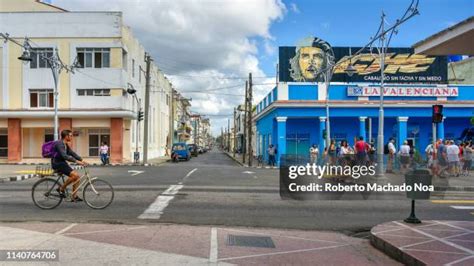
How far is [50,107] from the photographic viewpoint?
3809cm

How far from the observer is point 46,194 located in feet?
36.9

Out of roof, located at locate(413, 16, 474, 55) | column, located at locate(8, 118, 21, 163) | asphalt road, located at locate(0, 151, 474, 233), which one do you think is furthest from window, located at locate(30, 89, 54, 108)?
roof, located at locate(413, 16, 474, 55)

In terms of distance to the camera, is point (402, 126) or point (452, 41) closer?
point (452, 41)

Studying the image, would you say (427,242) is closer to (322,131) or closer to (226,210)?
(226,210)

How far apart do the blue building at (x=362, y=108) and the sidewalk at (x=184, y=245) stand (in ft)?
84.5

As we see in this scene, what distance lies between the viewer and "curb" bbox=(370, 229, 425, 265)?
6.90 metres

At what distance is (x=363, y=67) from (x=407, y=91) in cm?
522

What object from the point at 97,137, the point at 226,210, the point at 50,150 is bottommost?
the point at 226,210

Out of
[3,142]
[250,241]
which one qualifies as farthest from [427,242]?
[3,142]

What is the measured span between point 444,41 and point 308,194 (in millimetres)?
6378

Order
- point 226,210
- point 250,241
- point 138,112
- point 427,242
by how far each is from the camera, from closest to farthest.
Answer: point 427,242 → point 250,241 → point 226,210 → point 138,112

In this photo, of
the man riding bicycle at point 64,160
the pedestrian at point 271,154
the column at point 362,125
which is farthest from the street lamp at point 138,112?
the man riding bicycle at point 64,160

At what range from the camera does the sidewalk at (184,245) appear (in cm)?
700

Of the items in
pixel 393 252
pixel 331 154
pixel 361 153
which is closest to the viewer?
pixel 393 252
